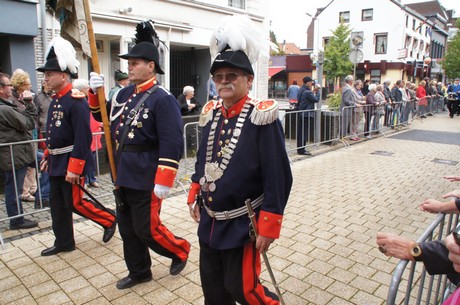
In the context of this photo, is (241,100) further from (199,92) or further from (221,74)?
(199,92)

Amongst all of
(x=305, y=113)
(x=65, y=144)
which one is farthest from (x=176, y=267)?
(x=305, y=113)

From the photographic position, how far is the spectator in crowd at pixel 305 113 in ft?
32.6

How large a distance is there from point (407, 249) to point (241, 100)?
133 centimetres

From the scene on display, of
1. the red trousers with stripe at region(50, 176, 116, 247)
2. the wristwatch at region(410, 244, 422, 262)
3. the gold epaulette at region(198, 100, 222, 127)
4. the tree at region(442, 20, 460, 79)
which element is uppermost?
the tree at region(442, 20, 460, 79)

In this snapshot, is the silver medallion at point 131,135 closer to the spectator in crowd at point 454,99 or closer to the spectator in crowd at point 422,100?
the spectator in crowd at point 422,100

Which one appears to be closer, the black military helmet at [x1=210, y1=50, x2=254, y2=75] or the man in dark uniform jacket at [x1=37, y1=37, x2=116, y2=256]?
the black military helmet at [x1=210, y1=50, x2=254, y2=75]

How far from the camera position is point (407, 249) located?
6.84 ft

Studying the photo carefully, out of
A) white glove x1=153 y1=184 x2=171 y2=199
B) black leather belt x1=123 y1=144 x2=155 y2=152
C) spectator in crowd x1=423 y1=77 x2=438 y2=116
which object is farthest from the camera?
spectator in crowd x1=423 y1=77 x2=438 y2=116

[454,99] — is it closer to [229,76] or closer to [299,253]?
[299,253]

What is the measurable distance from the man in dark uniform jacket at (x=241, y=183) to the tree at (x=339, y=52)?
42.7 metres

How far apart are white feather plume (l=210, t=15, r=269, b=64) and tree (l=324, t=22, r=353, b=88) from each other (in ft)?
139

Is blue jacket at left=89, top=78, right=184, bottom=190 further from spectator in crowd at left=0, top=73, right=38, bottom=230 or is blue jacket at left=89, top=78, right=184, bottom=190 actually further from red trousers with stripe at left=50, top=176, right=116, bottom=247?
spectator in crowd at left=0, top=73, right=38, bottom=230

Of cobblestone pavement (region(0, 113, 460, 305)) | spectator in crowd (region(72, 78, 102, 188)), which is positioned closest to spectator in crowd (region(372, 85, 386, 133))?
cobblestone pavement (region(0, 113, 460, 305))

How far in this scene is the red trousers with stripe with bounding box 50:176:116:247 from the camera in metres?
4.16
